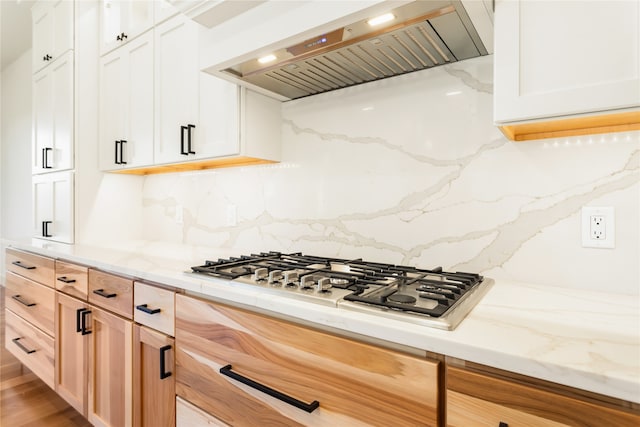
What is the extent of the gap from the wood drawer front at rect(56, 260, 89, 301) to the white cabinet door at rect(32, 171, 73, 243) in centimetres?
50

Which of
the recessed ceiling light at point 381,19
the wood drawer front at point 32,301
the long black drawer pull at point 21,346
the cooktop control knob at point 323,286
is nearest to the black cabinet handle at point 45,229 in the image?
the wood drawer front at point 32,301

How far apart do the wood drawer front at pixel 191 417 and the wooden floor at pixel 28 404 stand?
3.60 ft

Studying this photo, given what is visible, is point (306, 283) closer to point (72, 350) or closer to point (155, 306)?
point (155, 306)

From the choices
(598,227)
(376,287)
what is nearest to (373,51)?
(376,287)

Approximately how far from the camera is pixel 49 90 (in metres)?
2.39

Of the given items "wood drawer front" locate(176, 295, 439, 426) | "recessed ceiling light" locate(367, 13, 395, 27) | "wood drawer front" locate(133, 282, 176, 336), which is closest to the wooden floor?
"wood drawer front" locate(133, 282, 176, 336)

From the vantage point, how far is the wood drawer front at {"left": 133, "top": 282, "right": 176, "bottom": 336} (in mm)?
1201

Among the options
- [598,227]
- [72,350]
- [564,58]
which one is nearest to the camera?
[564,58]

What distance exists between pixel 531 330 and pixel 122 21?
2.65 metres

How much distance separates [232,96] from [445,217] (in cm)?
106

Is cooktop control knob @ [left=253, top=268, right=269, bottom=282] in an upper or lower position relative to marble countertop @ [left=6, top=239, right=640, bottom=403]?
upper

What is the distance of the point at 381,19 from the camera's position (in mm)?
1002

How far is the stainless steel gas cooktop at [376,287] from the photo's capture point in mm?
767

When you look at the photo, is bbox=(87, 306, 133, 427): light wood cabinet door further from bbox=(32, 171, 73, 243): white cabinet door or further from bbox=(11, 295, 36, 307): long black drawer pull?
bbox=(32, 171, 73, 243): white cabinet door
